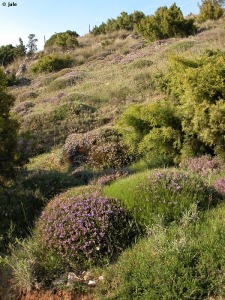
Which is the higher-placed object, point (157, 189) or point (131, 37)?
point (131, 37)

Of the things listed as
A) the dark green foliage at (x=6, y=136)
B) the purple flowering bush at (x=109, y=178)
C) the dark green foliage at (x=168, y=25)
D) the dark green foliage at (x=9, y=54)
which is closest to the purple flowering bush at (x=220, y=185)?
the purple flowering bush at (x=109, y=178)

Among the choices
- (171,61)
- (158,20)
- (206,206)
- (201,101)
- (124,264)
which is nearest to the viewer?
(124,264)

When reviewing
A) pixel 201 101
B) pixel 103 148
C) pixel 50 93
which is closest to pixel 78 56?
pixel 50 93

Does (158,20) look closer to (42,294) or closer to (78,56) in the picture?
(78,56)

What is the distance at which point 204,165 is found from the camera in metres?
7.28

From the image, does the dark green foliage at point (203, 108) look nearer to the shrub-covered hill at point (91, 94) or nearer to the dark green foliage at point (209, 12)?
the shrub-covered hill at point (91, 94)

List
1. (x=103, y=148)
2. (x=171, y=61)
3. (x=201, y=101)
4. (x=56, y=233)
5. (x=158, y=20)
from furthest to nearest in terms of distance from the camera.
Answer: (x=158, y=20), (x=103, y=148), (x=171, y=61), (x=201, y=101), (x=56, y=233)

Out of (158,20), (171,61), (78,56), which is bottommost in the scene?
(171,61)

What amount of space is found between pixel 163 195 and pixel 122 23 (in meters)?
38.5

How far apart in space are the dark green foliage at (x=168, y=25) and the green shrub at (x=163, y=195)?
24.2 m

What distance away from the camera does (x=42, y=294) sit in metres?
4.37

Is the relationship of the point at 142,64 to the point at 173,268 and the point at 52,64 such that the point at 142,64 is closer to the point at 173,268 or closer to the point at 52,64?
the point at 52,64

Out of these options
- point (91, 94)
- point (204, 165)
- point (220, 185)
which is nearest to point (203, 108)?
point (204, 165)

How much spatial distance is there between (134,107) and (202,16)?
90.4ft
